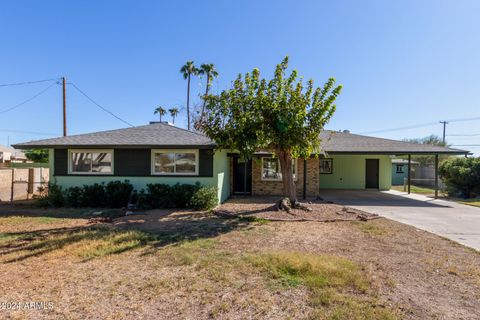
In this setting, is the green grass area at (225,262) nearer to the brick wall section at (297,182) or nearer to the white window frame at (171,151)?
the white window frame at (171,151)

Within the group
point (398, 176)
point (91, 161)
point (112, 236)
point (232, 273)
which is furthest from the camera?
point (398, 176)

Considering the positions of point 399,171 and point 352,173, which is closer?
point 352,173

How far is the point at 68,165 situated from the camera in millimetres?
11133

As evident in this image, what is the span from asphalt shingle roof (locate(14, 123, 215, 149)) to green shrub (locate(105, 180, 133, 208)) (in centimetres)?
164

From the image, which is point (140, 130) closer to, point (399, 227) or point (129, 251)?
point (129, 251)

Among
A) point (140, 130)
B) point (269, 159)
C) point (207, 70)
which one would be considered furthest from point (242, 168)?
point (207, 70)

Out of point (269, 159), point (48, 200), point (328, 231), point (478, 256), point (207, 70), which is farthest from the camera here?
point (207, 70)

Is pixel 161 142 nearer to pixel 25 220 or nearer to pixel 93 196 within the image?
pixel 93 196

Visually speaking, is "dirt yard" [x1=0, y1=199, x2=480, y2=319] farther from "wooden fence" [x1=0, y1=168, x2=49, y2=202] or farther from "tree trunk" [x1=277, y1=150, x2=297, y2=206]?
"wooden fence" [x1=0, y1=168, x2=49, y2=202]

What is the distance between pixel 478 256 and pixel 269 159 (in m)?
10.1

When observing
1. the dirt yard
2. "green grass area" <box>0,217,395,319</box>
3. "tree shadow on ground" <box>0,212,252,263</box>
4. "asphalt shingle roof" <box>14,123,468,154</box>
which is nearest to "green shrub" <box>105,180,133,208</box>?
"asphalt shingle roof" <box>14,123,468,154</box>

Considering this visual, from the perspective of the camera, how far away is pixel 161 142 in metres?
10.7

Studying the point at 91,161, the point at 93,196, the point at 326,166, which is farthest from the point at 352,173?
the point at 91,161

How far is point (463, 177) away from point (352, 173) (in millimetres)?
5811
